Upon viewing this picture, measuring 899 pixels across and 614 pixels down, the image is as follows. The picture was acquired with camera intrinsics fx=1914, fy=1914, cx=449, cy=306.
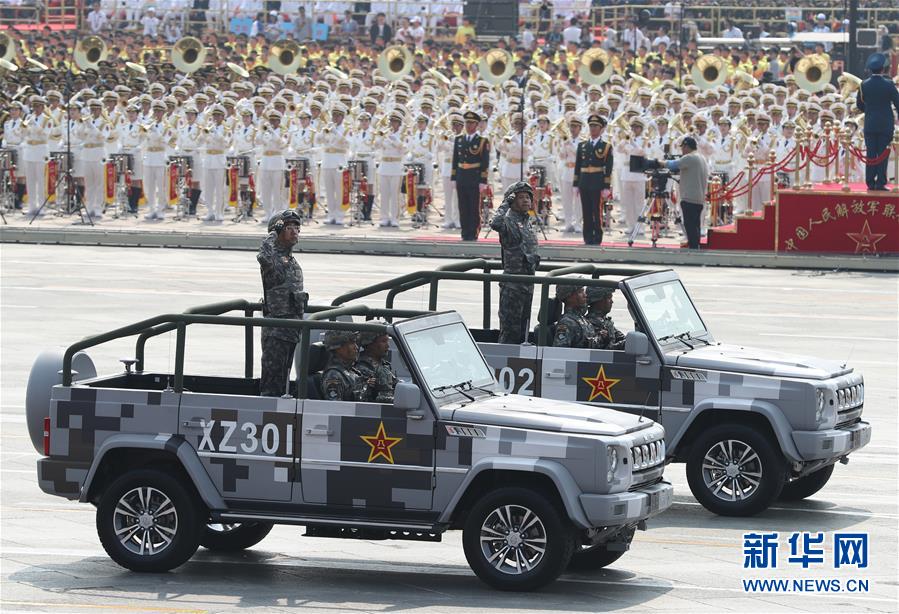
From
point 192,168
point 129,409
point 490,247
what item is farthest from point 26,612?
point 192,168

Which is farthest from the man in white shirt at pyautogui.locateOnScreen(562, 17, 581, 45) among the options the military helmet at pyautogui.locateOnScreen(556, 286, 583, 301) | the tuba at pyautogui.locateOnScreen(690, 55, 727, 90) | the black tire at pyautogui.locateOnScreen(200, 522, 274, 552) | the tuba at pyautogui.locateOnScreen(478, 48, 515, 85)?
the black tire at pyautogui.locateOnScreen(200, 522, 274, 552)

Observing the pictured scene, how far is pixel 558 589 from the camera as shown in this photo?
37.2 ft

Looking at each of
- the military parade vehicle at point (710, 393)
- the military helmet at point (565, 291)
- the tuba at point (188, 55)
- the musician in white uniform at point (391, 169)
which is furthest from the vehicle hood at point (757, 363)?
the tuba at point (188, 55)

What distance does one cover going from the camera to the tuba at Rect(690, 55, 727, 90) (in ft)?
137

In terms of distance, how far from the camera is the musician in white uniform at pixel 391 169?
34.8m

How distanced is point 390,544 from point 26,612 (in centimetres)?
295

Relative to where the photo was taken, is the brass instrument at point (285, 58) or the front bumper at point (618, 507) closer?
the front bumper at point (618, 507)

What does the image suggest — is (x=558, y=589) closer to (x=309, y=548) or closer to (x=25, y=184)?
(x=309, y=548)

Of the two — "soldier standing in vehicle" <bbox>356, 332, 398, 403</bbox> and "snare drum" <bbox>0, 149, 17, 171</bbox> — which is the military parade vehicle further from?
"snare drum" <bbox>0, 149, 17, 171</bbox>

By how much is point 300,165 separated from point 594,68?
10293mm

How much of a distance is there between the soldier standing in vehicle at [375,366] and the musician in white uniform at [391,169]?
22987 mm

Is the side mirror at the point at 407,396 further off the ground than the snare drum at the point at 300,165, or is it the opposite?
the snare drum at the point at 300,165

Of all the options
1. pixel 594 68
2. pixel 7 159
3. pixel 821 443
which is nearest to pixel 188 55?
pixel 594 68

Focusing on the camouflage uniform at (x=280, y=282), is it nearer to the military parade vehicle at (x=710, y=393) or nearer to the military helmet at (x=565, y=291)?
the military parade vehicle at (x=710, y=393)
